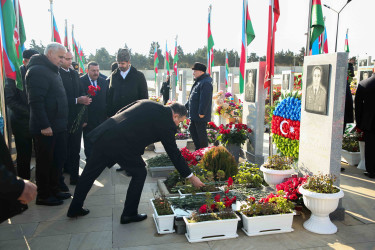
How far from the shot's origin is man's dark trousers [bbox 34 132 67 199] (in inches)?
172

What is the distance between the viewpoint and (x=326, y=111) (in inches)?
157

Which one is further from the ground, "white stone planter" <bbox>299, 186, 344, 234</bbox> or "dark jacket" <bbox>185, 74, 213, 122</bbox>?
"dark jacket" <bbox>185, 74, 213, 122</bbox>

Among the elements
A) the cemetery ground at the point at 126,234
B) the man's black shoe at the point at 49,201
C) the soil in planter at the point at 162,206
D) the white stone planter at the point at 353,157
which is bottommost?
the cemetery ground at the point at 126,234

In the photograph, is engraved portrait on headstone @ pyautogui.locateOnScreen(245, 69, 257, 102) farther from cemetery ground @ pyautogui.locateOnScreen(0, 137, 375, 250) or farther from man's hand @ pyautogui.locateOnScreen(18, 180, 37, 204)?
man's hand @ pyautogui.locateOnScreen(18, 180, 37, 204)

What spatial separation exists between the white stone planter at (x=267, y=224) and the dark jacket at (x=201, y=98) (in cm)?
310

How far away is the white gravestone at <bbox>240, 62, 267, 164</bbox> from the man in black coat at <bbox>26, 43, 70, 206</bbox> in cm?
353

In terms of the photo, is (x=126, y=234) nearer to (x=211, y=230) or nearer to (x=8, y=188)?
(x=211, y=230)

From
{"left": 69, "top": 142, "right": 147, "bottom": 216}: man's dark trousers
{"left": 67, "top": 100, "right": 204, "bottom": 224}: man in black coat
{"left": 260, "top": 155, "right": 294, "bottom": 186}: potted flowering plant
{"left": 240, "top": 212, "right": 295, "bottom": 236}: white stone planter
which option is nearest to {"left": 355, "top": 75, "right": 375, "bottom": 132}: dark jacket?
{"left": 260, "top": 155, "right": 294, "bottom": 186}: potted flowering plant

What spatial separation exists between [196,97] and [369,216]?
3.67m

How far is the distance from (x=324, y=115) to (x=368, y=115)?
224 centimetres

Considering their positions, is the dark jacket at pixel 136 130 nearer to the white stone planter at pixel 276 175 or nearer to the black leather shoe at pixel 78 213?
the black leather shoe at pixel 78 213

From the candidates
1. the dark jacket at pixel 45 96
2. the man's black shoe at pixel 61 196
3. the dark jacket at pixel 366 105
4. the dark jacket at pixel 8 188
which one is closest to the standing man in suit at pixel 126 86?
the dark jacket at pixel 45 96

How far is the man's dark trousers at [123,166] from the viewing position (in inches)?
149

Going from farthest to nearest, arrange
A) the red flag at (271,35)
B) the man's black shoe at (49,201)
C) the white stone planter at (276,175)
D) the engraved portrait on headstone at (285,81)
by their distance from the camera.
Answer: the engraved portrait on headstone at (285,81)
the red flag at (271,35)
the white stone planter at (276,175)
the man's black shoe at (49,201)
